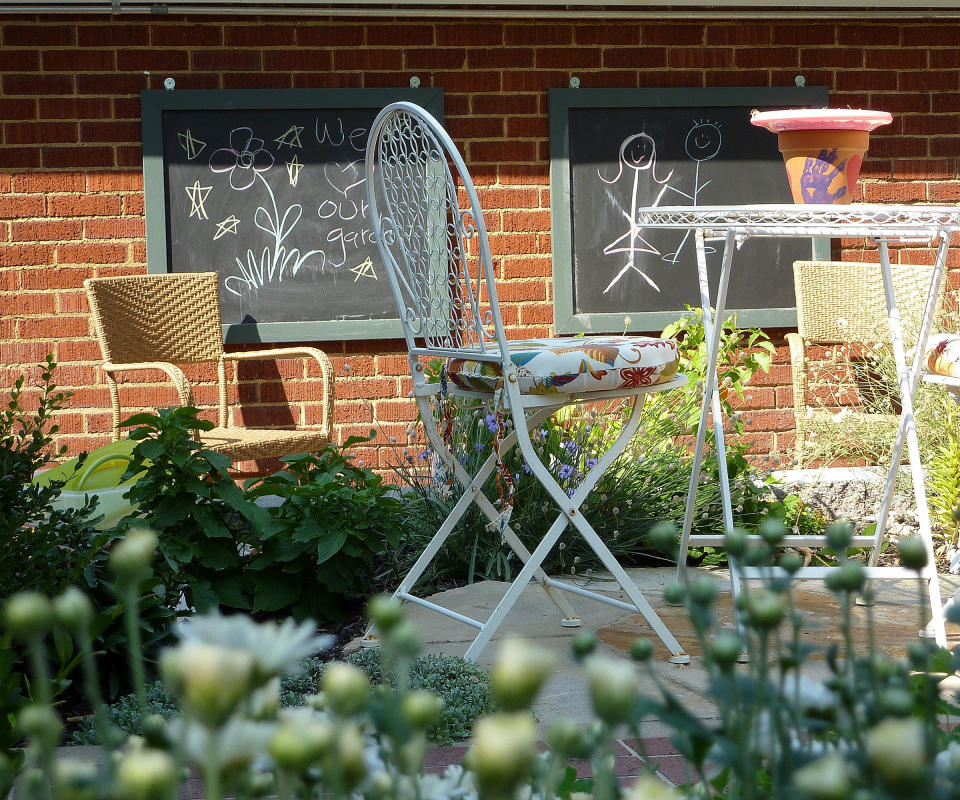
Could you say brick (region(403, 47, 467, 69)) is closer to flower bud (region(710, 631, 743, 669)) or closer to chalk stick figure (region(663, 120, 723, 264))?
chalk stick figure (region(663, 120, 723, 264))

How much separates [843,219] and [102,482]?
1.91 meters

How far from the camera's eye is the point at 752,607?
54cm

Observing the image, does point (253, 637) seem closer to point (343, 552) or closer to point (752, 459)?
point (343, 552)

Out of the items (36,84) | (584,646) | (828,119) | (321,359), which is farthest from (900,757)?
(36,84)

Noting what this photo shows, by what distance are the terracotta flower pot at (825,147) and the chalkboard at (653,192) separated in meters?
2.35

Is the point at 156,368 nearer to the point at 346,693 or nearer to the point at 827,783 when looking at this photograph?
the point at 346,693

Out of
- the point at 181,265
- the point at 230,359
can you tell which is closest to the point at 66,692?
the point at 230,359

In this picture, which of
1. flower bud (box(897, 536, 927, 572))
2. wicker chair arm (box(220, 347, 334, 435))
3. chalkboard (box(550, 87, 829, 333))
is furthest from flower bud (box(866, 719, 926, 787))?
chalkboard (box(550, 87, 829, 333))

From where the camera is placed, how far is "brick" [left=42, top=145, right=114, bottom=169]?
466cm

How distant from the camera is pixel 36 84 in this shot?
15.1 feet

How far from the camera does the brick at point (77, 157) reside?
4664mm

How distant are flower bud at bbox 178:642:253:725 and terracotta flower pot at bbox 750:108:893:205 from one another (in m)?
2.33

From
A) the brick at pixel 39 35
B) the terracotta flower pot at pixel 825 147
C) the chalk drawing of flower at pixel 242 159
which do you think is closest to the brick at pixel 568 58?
the chalk drawing of flower at pixel 242 159

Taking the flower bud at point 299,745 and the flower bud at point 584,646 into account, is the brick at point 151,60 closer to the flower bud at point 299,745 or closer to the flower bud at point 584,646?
the flower bud at point 584,646
